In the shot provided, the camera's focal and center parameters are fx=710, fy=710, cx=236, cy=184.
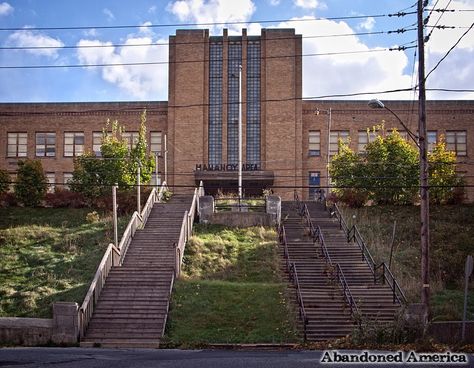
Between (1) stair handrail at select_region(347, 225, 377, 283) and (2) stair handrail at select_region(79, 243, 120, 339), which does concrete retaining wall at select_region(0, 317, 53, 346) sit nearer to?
(2) stair handrail at select_region(79, 243, 120, 339)

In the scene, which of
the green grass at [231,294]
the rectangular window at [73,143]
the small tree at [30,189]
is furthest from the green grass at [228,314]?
the rectangular window at [73,143]

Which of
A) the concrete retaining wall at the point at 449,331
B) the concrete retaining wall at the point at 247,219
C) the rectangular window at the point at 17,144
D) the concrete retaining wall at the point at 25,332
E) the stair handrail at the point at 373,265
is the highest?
the rectangular window at the point at 17,144

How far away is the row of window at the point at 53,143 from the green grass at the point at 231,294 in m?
21.8

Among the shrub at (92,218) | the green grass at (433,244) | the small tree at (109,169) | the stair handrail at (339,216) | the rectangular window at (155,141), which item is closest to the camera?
the green grass at (433,244)

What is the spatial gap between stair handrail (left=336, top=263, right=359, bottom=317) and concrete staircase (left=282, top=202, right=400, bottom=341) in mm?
→ 190

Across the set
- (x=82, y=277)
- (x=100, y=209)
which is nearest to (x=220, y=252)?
(x=82, y=277)

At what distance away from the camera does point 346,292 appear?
26266 mm

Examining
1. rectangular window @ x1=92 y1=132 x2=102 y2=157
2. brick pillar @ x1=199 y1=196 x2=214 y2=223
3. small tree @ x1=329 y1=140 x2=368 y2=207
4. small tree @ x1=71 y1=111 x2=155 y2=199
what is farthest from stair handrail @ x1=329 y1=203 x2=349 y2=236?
rectangular window @ x1=92 y1=132 x2=102 y2=157

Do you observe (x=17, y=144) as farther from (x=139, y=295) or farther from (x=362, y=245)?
(x=362, y=245)

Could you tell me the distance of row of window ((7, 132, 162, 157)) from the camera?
5606cm

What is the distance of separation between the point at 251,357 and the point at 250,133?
38809mm

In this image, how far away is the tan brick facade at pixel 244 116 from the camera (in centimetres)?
5469

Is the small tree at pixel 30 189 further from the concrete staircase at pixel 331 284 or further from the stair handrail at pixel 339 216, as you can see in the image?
the stair handrail at pixel 339 216

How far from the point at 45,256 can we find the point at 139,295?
660 centimetres
